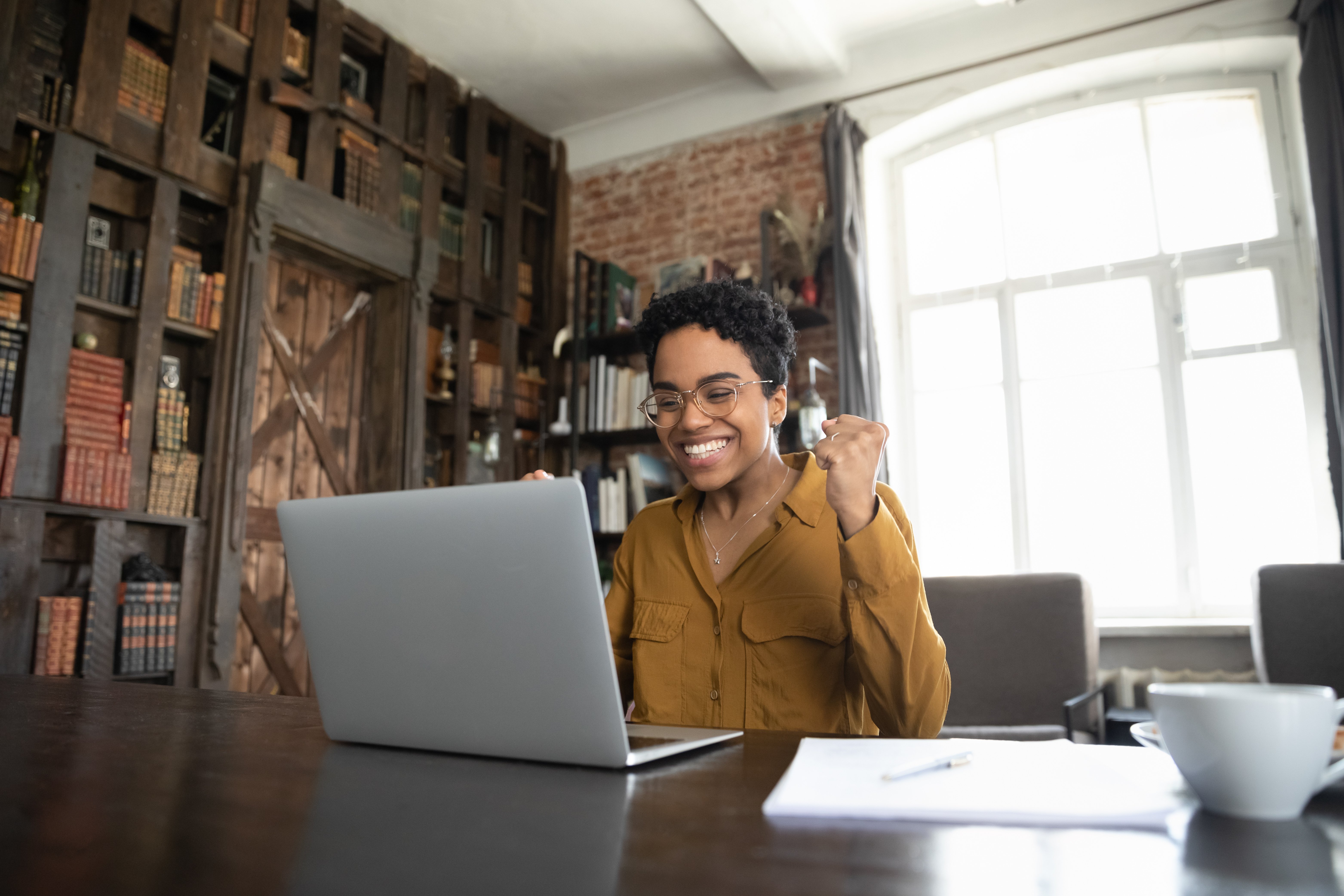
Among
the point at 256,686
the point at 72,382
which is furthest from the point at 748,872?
the point at 256,686

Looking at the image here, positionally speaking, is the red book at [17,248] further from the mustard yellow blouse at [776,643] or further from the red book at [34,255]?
the mustard yellow blouse at [776,643]

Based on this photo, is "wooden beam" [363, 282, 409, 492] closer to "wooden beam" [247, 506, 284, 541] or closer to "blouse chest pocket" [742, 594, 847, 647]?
"wooden beam" [247, 506, 284, 541]

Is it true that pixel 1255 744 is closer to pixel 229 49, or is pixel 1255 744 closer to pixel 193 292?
pixel 193 292

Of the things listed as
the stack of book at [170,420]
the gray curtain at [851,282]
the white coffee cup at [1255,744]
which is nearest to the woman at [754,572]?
the white coffee cup at [1255,744]

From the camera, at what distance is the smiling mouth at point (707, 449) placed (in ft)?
5.11

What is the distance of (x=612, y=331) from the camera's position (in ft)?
15.7

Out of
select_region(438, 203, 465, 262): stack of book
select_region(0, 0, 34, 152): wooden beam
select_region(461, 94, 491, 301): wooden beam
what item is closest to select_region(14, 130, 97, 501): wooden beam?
select_region(0, 0, 34, 152): wooden beam

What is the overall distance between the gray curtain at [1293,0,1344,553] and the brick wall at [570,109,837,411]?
79.4 inches

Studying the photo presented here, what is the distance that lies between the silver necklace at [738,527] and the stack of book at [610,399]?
9.85 feet

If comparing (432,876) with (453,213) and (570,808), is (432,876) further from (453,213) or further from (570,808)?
(453,213)

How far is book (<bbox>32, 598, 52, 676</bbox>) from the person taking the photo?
2.88 metres

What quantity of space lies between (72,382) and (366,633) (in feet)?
9.29

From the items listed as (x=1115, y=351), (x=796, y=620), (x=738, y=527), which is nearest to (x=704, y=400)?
(x=738, y=527)

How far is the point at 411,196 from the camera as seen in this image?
4.49 metres
